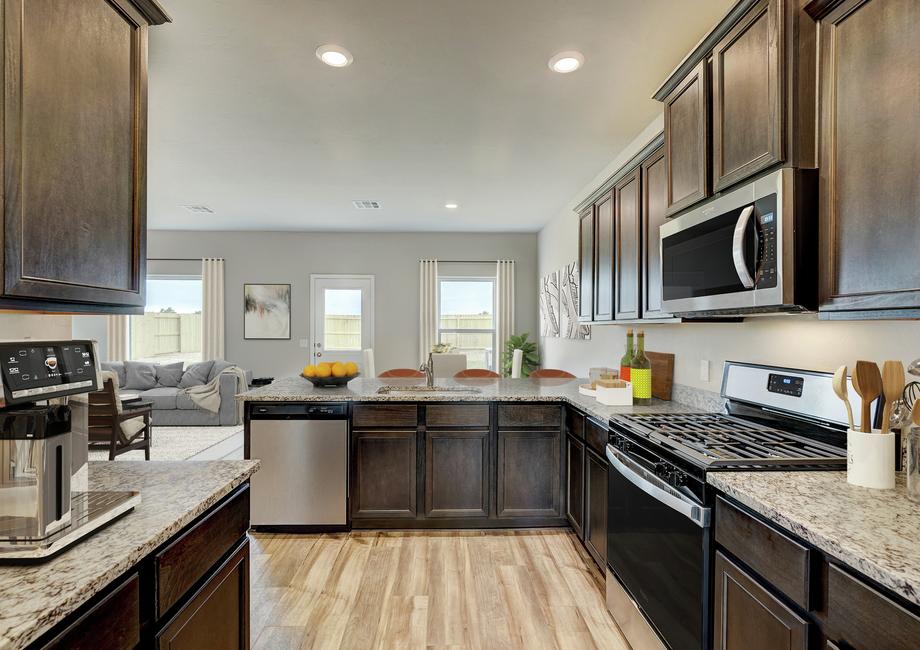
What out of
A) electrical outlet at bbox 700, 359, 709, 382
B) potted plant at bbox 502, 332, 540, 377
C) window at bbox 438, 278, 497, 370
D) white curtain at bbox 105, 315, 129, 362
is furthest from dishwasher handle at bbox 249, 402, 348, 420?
white curtain at bbox 105, 315, 129, 362

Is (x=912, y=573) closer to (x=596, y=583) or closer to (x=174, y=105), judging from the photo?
(x=596, y=583)

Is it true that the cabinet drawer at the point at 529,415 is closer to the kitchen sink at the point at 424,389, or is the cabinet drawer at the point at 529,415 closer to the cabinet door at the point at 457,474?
the cabinet door at the point at 457,474

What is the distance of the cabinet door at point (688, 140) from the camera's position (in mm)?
1821

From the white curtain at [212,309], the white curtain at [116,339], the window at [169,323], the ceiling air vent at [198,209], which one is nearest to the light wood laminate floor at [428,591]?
the ceiling air vent at [198,209]

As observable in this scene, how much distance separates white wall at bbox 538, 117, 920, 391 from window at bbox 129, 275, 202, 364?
223 inches

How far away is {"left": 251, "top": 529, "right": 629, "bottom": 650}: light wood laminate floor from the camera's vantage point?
202 cm

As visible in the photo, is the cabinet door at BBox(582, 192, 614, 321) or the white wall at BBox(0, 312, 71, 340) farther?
the cabinet door at BBox(582, 192, 614, 321)

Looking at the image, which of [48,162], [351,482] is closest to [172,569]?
[48,162]

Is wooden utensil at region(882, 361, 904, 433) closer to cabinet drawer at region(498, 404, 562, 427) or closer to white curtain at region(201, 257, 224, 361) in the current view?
cabinet drawer at region(498, 404, 562, 427)

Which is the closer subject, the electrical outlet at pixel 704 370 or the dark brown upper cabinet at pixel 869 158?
the dark brown upper cabinet at pixel 869 158

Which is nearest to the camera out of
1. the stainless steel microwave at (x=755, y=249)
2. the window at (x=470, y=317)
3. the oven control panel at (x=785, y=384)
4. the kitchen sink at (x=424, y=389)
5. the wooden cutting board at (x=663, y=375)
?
the stainless steel microwave at (x=755, y=249)

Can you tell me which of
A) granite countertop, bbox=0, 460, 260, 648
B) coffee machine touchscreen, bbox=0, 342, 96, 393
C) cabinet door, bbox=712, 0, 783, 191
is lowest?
granite countertop, bbox=0, 460, 260, 648

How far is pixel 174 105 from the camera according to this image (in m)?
3.04

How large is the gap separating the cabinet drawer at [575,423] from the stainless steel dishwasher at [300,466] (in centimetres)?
135
